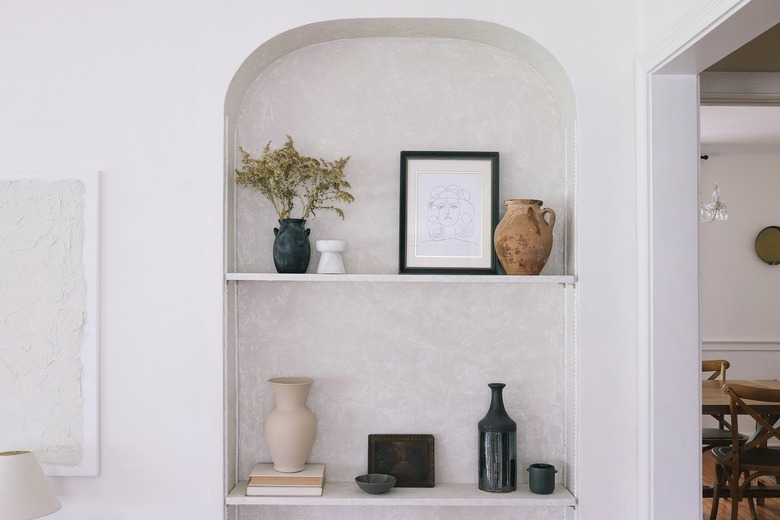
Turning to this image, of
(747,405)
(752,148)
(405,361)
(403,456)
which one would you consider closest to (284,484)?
(403,456)

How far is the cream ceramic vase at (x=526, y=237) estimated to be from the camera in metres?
2.21

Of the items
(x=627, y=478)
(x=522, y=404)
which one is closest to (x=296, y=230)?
(x=522, y=404)

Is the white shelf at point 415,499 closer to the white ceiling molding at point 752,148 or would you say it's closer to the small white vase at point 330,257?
the small white vase at point 330,257

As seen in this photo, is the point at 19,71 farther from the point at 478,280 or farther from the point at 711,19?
the point at 711,19

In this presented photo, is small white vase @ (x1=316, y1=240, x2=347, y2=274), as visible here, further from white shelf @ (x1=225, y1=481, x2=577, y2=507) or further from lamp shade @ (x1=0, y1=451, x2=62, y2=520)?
lamp shade @ (x1=0, y1=451, x2=62, y2=520)

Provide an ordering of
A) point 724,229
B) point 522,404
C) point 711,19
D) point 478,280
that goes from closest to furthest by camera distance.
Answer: point 711,19 → point 478,280 → point 522,404 → point 724,229

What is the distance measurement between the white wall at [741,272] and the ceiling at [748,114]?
0.24m

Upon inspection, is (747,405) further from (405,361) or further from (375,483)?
(375,483)

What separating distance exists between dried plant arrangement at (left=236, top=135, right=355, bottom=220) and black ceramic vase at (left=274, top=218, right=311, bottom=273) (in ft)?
0.15

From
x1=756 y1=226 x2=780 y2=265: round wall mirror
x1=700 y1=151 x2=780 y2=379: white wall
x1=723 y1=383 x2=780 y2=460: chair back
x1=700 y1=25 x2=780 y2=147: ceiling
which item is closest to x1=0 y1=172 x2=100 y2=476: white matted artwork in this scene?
x1=700 y1=25 x2=780 y2=147: ceiling

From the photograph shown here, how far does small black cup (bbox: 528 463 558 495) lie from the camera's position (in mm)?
2242

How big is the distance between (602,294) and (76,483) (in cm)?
168

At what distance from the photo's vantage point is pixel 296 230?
2279 mm

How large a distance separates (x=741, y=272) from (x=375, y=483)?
4916mm
